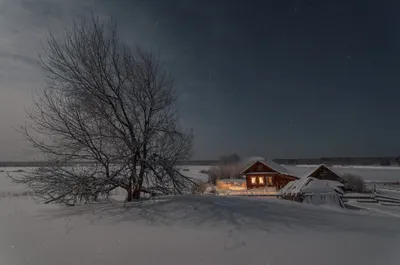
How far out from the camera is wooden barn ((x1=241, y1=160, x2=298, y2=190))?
3284 cm

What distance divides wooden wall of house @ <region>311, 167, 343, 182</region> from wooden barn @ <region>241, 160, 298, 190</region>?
13.9 feet

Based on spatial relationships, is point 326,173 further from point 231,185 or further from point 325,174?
point 231,185

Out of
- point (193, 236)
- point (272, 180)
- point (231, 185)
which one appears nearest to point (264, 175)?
point (272, 180)

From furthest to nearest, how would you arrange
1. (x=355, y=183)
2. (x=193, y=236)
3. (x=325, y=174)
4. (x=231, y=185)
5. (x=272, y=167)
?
(x=231, y=185)
(x=272, y=167)
(x=355, y=183)
(x=325, y=174)
(x=193, y=236)

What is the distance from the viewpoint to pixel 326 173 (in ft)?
92.8

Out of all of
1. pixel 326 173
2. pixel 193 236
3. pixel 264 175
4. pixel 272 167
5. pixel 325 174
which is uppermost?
pixel 272 167

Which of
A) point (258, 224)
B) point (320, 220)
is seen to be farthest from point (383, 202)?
point (258, 224)

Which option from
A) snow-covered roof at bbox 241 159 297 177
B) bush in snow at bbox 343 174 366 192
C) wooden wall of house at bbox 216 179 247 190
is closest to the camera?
bush in snow at bbox 343 174 366 192

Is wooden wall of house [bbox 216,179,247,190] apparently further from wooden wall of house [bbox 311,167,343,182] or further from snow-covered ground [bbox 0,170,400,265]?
snow-covered ground [bbox 0,170,400,265]

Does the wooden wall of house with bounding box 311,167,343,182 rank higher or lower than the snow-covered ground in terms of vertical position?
higher

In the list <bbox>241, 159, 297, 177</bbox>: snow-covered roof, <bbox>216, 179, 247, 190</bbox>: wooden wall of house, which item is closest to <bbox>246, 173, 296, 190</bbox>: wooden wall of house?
<bbox>241, 159, 297, 177</bbox>: snow-covered roof

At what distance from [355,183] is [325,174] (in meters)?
5.25

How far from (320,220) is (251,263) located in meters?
3.18

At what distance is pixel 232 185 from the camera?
113 ft
